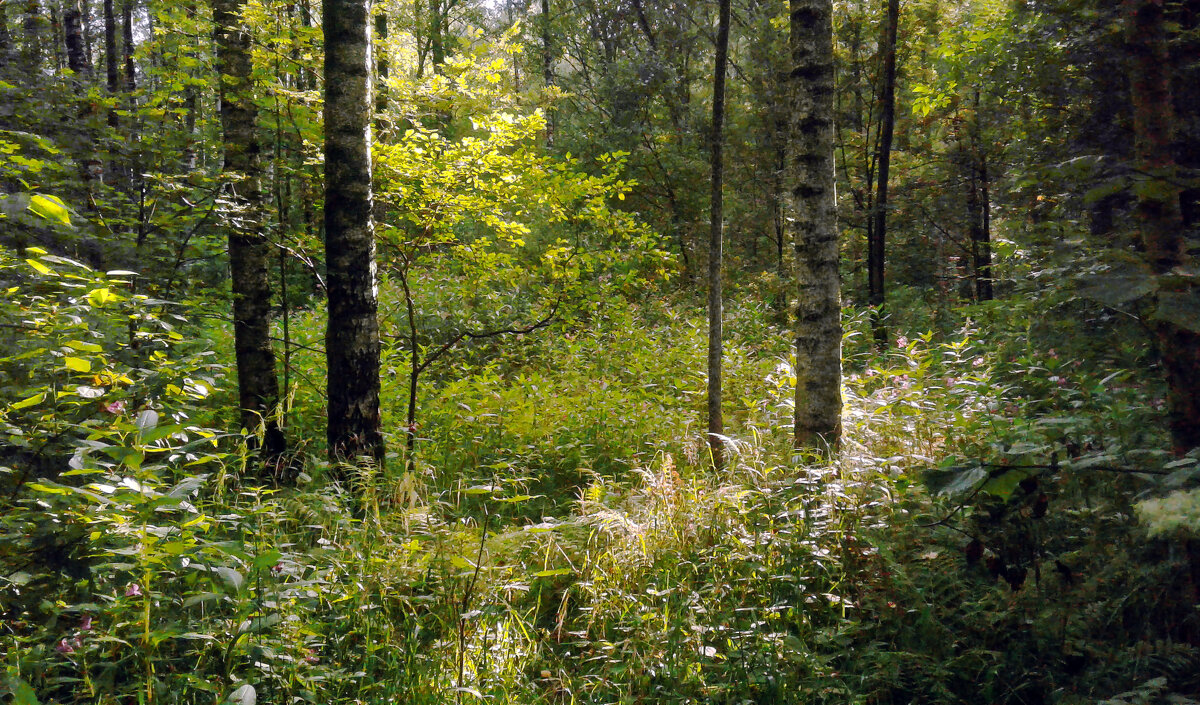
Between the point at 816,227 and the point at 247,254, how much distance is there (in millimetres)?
4585

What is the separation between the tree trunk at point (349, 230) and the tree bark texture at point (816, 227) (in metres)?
3.18

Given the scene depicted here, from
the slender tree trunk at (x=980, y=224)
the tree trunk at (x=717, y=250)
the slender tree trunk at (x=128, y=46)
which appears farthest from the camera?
the slender tree trunk at (x=128, y=46)

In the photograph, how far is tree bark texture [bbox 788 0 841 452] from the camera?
4.84 metres

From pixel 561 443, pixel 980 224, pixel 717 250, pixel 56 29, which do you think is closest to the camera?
pixel 561 443

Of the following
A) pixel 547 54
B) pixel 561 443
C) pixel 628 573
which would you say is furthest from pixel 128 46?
pixel 628 573

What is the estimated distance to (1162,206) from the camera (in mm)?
2508

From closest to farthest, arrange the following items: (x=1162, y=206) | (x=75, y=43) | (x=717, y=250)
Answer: (x=1162, y=206), (x=717, y=250), (x=75, y=43)

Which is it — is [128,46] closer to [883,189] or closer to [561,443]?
[561,443]

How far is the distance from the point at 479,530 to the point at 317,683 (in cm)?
181

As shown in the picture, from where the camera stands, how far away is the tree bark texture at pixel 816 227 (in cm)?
484

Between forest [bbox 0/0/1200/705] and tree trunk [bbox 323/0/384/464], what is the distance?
1.1 inches

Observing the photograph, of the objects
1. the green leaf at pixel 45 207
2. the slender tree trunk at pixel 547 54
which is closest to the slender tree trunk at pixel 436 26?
the slender tree trunk at pixel 547 54

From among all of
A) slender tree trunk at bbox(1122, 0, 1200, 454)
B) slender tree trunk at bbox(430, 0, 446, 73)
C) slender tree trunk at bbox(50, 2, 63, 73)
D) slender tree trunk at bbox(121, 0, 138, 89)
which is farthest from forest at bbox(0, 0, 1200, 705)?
→ slender tree trunk at bbox(430, 0, 446, 73)

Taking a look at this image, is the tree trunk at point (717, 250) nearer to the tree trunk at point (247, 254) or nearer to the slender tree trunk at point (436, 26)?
the tree trunk at point (247, 254)
